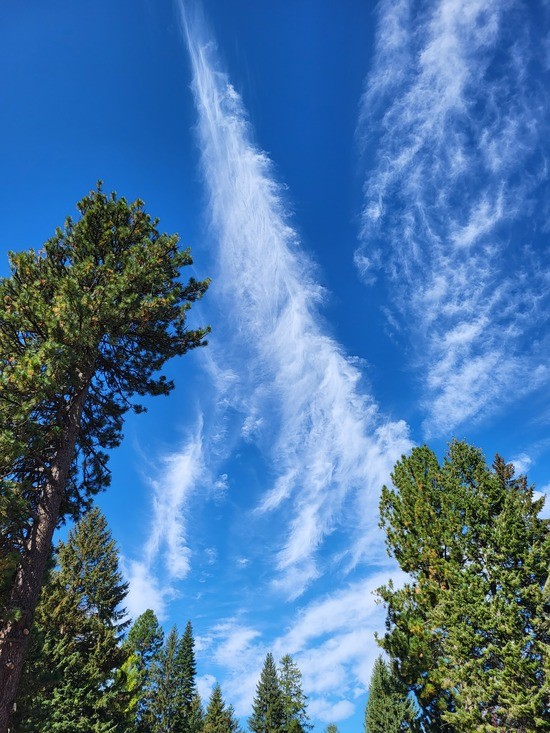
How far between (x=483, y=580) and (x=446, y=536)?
79.1 inches

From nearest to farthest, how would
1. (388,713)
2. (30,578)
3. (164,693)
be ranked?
(30,578) → (388,713) → (164,693)

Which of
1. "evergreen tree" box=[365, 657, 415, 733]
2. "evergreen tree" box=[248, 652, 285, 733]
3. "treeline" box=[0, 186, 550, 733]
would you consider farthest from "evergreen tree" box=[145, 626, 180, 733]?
"treeline" box=[0, 186, 550, 733]

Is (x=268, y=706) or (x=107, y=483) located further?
(x=268, y=706)

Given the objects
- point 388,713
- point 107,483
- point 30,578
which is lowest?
point 388,713

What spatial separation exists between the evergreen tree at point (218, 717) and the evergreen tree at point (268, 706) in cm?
597

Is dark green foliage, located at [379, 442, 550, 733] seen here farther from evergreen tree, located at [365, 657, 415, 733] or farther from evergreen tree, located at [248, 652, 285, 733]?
evergreen tree, located at [248, 652, 285, 733]

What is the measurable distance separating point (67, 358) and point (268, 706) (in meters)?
45.9

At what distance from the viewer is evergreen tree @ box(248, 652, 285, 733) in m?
37.9

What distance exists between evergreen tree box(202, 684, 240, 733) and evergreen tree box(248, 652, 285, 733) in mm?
5974

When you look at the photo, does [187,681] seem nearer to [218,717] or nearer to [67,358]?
[218,717]

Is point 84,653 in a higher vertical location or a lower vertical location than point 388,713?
higher

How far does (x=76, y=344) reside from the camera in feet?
31.3

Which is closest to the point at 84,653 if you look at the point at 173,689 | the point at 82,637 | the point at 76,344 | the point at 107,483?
the point at 82,637

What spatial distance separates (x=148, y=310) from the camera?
436 inches
